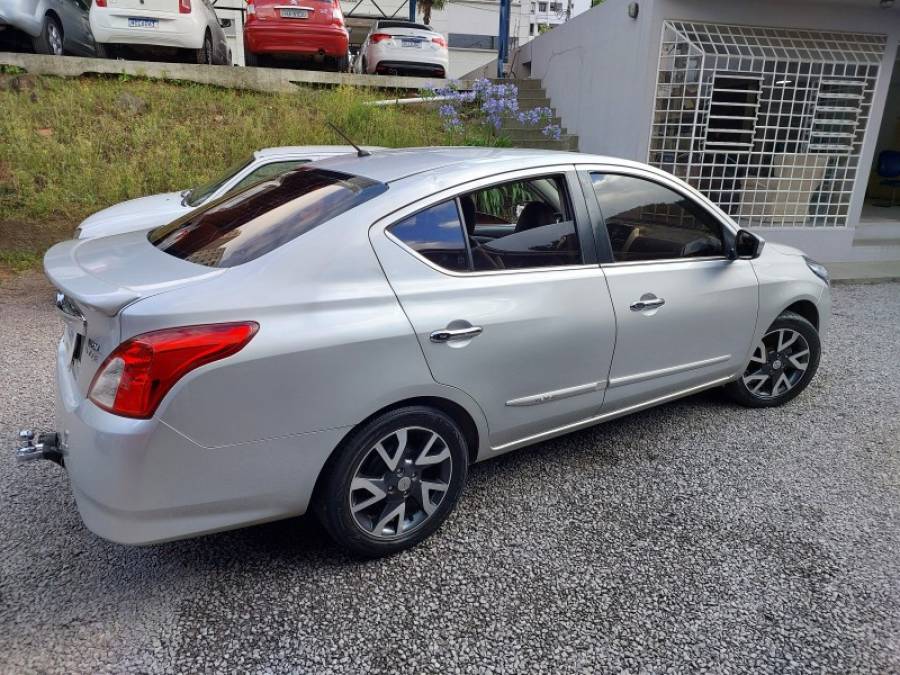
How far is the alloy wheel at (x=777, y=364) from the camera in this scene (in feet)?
13.4

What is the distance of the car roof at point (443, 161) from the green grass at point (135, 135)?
6.30 meters

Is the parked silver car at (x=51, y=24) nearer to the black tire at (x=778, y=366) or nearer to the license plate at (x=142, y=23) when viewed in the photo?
the license plate at (x=142, y=23)

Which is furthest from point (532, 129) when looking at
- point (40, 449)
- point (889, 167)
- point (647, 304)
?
point (40, 449)

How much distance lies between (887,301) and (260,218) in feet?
24.5

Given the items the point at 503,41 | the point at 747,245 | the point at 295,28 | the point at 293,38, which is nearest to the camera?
the point at 747,245

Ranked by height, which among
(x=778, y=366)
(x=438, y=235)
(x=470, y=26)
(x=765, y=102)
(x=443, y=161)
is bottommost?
(x=778, y=366)

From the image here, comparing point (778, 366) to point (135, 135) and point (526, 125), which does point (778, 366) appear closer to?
point (526, 125)

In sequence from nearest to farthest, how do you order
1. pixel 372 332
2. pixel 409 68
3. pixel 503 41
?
pixel 372 332 → pixel 409 68 → pixel 503 41

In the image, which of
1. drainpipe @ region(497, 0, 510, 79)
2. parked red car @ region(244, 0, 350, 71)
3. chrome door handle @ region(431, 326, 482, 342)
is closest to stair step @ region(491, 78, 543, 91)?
drainpipe @ region(497, 0, 510, 79)

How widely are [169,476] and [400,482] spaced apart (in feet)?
2.88

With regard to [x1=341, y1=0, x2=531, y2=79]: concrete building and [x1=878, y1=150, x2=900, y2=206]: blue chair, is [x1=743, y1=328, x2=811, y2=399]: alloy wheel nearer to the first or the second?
[x1=878, y1=150, x2=900, y2=206]: blue chair

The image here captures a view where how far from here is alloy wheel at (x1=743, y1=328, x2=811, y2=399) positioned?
13.4ft

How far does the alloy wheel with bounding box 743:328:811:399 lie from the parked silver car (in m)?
11.1

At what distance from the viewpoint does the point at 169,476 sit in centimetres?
210
